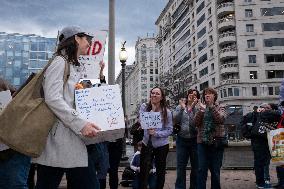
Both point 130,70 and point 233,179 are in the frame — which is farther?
point 130,70

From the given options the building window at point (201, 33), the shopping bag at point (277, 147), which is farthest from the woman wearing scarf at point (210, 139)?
the building window at point (201, 33)

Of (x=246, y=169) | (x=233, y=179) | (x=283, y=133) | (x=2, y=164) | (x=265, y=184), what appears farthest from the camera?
(x=246, y=169)

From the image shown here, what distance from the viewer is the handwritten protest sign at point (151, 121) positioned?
232 inches

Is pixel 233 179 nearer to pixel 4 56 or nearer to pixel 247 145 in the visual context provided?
pixel 247 145

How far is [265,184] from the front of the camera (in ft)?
25.5

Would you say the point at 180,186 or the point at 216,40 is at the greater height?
the point at 216,40

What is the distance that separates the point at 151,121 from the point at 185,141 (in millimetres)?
1107

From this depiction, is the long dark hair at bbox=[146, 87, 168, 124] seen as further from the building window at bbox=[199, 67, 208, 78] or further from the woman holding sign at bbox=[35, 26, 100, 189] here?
the building window at bbox=[199, 67, 208, 78]

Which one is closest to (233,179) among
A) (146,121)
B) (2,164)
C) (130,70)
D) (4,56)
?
(146,121)

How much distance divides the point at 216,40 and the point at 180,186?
54.0 metres

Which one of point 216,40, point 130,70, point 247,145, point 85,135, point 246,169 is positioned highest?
point 130,70

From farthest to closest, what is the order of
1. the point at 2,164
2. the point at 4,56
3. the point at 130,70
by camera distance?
the point at 130,70 → the point at 4,56 → the point at 2,164

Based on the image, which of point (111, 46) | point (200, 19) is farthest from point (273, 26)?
point (111, 46)

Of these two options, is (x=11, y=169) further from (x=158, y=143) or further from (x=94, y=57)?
(x=158, y=143)
